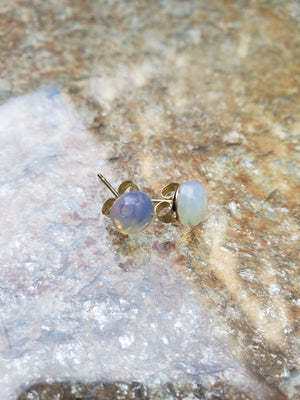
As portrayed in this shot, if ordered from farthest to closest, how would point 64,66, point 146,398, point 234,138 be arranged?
point 64,66, point 234,138, point 146,398

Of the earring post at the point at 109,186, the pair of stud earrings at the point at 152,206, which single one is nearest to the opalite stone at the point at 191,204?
the pair of stud earrings at the point at 152,206

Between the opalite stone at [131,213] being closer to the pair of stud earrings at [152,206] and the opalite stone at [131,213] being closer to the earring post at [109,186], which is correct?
the pair of stud earrings at [152,206]

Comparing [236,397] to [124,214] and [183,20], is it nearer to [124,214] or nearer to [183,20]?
[124,214]

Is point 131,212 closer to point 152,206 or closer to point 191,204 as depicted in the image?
point 152,206

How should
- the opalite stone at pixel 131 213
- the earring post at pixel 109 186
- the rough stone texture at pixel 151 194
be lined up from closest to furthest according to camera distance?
1. the rough stone texture at pixel 151 194
2. the opalite stone at pixel 131 213
3. the earring post at pixel 109 186

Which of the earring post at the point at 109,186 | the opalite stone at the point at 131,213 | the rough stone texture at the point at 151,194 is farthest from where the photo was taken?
the earring post at the point at 109,186

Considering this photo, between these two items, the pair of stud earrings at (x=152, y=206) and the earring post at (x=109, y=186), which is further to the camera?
the earring post at (x=109, y=186)

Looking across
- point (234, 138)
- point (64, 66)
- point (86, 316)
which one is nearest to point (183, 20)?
point (64, 66)
